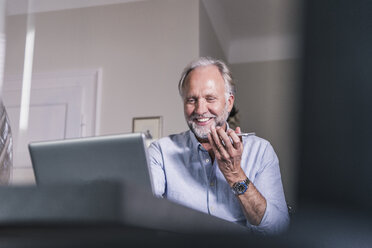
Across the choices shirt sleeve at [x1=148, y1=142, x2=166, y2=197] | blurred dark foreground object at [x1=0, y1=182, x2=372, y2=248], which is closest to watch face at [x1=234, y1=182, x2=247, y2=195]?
shirt sleeve at [x1=148, y1=142, x2=166, y2=197]

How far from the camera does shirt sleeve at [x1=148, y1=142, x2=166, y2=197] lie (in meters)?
1.64

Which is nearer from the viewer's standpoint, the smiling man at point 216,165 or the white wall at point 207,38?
the smiling man at point 216,165

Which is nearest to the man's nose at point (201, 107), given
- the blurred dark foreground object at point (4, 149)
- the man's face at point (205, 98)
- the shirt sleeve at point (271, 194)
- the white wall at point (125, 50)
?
the man's face at point (205, 98)

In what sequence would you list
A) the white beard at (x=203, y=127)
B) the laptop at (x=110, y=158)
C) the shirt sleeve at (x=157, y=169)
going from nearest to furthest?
the laptop at (x=110, y=158), the shirt sleeve at (x=157, y=169), the white beard at (x=203, y=127)

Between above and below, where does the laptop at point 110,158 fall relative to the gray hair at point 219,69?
below

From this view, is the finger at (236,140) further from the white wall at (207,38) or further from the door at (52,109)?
the door at (52,109)

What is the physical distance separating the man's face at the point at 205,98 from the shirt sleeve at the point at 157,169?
216mm

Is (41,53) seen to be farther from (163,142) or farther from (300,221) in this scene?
(300,221)

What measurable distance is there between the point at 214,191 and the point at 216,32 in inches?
116

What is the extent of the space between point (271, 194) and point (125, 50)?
2477 millimetres

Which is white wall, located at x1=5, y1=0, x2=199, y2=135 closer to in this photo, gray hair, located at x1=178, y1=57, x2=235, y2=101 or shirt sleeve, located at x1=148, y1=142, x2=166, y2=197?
gray hair, located at x1=178, y1=57, x2=235, y2=101

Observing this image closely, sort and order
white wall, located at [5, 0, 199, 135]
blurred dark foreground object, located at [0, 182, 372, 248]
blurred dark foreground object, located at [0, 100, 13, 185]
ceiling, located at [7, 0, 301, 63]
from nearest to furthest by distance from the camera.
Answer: blurred dark foreground object, located at [0, 182, 372, 248] < blurred dark foreground object, located at [0, 100, 13, 185] < white wall, located at [5, 0, 199, 135] < ceiling, located at [7, 0, 301, 63]

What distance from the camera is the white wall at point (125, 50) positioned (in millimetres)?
3506

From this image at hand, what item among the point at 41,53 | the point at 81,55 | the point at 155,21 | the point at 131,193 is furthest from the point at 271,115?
the point at 131,193
